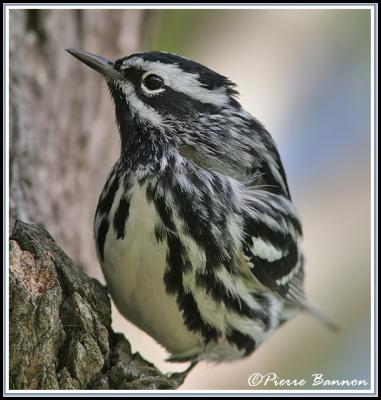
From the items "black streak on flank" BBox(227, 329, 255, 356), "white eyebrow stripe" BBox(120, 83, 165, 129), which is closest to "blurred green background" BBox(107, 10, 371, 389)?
"black streak on flank" BBox(227, 329, 255, 356)

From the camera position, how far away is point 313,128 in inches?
174

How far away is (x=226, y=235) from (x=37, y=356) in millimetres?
931

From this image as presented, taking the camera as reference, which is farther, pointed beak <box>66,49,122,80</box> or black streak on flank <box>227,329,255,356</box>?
black streak on flank <box>227,329,255,356</box>

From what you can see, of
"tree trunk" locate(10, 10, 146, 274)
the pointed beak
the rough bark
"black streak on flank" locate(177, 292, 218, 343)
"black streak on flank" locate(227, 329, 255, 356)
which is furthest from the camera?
"tree trunk" locate(10, 10, 146, 274)

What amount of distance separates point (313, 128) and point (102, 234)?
1685 millimetres

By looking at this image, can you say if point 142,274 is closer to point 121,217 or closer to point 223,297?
point 121,217

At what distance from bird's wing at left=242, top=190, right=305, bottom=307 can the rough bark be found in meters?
0.70

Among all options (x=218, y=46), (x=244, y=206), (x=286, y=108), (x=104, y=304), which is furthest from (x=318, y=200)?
(x=104, y=304)

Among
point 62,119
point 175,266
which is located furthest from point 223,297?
point 62,119

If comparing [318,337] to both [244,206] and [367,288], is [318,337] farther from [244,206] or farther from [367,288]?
[244,206]

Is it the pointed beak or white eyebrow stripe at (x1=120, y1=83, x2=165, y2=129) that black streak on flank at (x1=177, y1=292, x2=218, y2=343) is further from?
the pointed beak

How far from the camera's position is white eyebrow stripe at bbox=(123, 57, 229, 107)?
10.7 feet

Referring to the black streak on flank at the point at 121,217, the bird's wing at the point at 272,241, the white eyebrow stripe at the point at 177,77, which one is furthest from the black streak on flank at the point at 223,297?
the white eyebrow stripe at the point at 177,77

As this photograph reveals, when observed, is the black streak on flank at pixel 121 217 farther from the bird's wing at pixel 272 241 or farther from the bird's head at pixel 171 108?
the bird's wing at pixel 272 241
